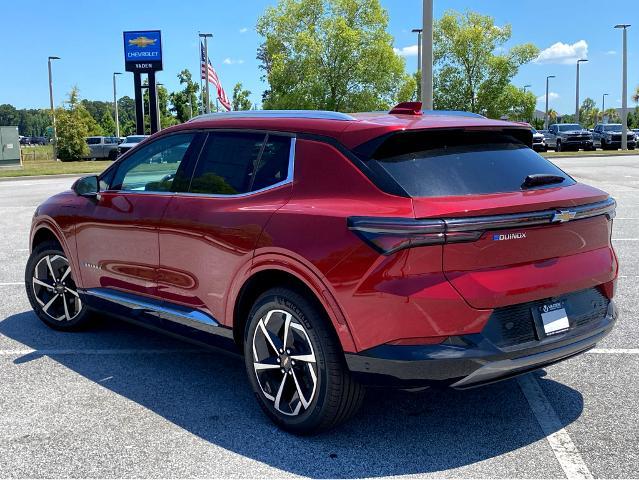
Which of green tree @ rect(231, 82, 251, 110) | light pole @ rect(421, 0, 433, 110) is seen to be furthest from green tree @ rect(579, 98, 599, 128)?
light pole @ rect(421, 0, 433, 110)

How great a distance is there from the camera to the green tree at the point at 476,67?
4734 cm

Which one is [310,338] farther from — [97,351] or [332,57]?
[332,57]

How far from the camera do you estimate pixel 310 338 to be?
3564mm

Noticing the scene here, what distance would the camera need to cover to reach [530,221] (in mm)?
3393

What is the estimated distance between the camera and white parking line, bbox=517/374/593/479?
3305 mm

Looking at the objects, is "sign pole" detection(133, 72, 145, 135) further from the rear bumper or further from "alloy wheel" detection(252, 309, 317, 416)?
the rear bumper

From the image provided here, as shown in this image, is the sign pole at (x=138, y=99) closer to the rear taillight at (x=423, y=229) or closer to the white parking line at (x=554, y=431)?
the white parking line at (x=554, y=431)

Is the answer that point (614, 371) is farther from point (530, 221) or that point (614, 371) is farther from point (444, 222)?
point (444, 222)

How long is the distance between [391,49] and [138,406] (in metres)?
39.0

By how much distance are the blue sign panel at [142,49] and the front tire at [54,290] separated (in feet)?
140

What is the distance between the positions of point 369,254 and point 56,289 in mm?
3544

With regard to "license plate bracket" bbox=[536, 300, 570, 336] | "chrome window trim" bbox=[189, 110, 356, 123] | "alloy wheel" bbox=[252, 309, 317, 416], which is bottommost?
"alloy wheel" bbox=[252, 309, 317, 416]

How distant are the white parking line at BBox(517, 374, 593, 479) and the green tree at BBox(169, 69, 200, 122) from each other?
7603 cm

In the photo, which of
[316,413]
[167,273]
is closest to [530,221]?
[316,413]
